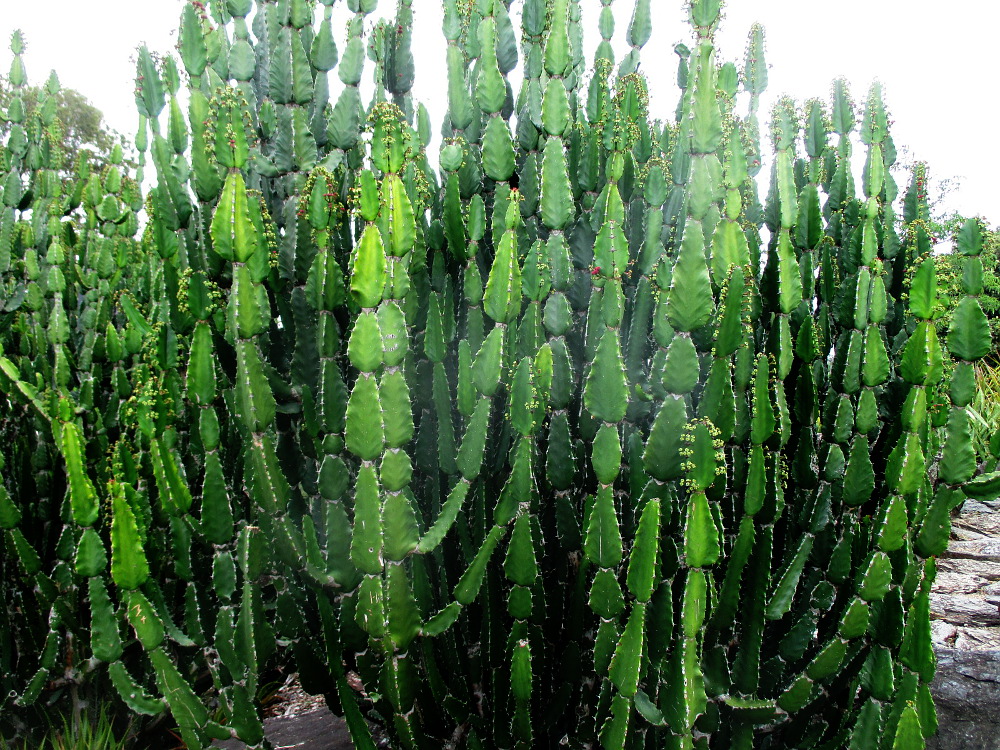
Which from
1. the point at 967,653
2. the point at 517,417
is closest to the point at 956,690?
the point at 967,653

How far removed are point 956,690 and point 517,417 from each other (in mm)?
2249

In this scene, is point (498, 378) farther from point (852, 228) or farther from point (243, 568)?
point (852, 228)

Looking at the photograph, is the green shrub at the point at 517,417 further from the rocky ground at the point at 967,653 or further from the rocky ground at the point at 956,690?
the rocky ground at the point at 967,653

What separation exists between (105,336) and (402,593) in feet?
8.25

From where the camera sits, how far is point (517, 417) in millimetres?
1880

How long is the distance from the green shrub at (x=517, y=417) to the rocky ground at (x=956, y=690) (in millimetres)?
507

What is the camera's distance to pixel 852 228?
2.86 metres

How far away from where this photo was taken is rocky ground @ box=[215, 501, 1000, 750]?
2.63 metres

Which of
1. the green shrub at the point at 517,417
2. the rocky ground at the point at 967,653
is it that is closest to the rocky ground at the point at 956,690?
the rocky ground at the point at 967,653

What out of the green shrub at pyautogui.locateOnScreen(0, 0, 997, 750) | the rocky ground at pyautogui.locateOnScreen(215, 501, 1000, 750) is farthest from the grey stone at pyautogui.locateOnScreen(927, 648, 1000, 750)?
the green shrub at pyautogui.locateOnScreen(0, 0, 997, 750)

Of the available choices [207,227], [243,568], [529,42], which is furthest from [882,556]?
[207,227]

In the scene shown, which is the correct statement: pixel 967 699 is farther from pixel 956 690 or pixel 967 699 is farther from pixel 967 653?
pixel 967 653

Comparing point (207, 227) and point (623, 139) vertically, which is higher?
point (623, 139)

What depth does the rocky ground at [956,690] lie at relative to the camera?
8.64ft
